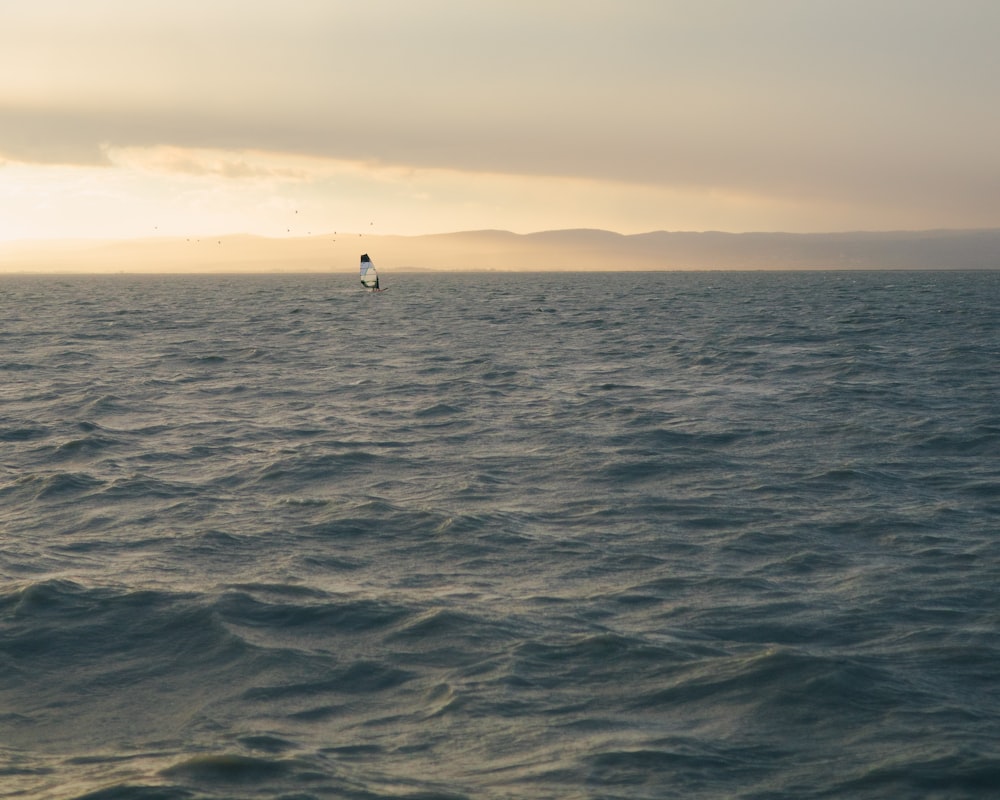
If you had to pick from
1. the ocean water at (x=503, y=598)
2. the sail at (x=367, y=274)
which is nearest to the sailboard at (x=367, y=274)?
the sail at (x=367, y=274)

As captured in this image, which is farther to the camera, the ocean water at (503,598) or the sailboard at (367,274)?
the sailboard at (367,274)

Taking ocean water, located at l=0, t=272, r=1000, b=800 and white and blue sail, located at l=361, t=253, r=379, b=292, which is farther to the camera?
white and blue sail, located at l=361, t=253, r=379, b=292

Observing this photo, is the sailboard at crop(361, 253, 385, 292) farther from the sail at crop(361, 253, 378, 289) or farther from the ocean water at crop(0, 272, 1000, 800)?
the ocean water at crop(0, 272, 1000, 800)

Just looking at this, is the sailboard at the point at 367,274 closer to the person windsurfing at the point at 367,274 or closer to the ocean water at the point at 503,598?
the person windsurfing at the point at 367,274

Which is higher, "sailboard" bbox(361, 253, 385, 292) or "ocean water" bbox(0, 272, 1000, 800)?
"sailboard" bbox(361, 253, 385, 292)

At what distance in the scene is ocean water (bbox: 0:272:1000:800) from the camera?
9469 mm

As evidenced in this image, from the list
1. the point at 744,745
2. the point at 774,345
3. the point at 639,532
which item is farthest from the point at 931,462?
the point at 774,345

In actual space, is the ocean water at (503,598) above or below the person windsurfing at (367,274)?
below

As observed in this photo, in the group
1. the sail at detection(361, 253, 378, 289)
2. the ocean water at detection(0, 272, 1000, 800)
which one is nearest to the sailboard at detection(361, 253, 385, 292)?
the sail at detection(361, 253, 378, 289)

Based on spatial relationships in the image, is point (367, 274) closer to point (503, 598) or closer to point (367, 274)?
point (367, 274)

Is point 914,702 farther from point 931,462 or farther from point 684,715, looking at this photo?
point 931,462

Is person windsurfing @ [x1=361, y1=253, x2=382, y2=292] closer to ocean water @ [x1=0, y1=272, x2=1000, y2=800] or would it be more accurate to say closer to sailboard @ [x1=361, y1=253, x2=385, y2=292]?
sailboard @ [x1=361, y1=253, x2=385, y2=292]

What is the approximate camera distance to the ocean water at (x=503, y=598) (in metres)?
9.47

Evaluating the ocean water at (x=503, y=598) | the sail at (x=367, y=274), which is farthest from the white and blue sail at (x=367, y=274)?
the ocean water at (x=503, y=598)
